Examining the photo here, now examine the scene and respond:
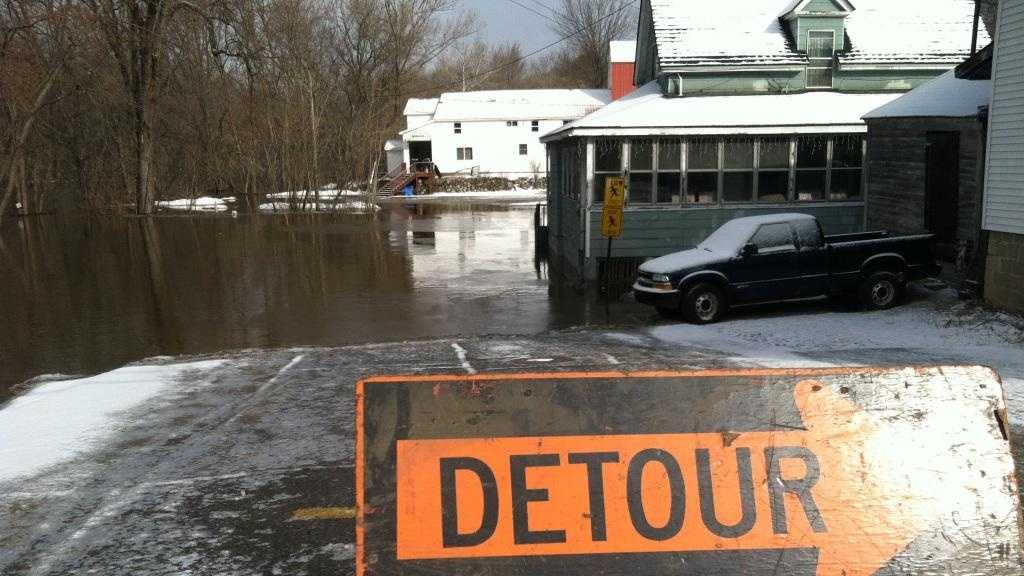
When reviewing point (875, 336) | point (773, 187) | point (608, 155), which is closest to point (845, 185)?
point (773, 187)

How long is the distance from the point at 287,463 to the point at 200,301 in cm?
1174

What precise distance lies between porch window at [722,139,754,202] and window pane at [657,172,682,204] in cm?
106

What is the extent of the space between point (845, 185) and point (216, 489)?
16983 millimetres

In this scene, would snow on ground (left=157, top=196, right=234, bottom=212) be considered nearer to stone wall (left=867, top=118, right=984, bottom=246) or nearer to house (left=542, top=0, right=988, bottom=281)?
house (left=542, top=0, right=988, bottom=281)

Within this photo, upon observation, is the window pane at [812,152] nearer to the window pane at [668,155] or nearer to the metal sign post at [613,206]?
the window pane at [668,155]

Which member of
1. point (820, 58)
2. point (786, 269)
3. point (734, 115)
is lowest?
point (786, 269)

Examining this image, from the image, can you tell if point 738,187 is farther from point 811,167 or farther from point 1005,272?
point 1005,272

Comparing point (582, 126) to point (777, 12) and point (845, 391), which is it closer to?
point (777, 12)

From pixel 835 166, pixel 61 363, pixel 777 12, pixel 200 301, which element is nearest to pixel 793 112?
pixel 835 166

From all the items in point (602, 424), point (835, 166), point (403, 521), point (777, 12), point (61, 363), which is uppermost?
point (777, 12)

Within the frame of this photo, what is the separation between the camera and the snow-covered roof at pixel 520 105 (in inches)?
2309

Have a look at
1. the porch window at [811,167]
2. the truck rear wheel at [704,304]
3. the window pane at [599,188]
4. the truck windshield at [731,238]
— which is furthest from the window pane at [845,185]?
the truck rear wheel at [704,304]

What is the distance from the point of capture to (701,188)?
64.1ft

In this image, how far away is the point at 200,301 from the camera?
58.2 feet
